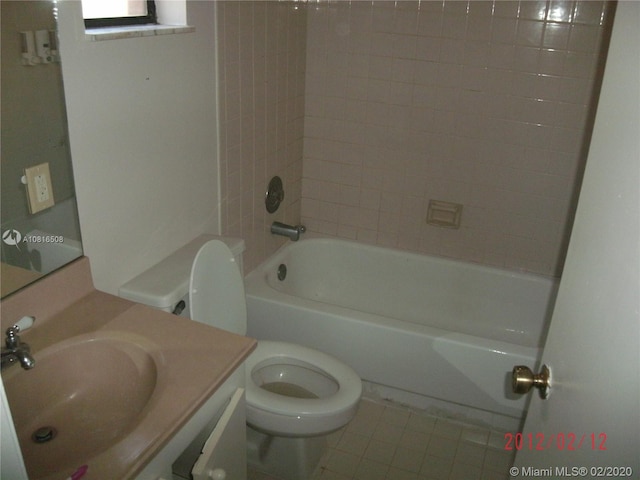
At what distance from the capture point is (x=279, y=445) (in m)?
2.03

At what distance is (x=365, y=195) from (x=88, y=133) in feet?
5.20

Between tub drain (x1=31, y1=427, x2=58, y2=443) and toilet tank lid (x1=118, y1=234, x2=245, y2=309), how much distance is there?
0.46 m

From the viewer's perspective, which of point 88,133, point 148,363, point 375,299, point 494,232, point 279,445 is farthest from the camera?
point 375,299

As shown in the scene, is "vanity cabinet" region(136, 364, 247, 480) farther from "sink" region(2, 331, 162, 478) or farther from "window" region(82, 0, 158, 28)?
"window" region(82, 0, 158, 28)

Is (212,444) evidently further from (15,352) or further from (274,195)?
(274,195)

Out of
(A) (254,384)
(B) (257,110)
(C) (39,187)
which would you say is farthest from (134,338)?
(B) (257,110)

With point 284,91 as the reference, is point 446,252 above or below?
below

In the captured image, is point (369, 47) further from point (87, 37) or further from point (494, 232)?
point (87, 37)

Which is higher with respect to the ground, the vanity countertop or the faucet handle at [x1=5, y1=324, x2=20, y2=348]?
the faucet handle at [x1=5, y1=324, x2=20, y2=348]

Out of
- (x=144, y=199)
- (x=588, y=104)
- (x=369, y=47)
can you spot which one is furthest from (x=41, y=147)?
(x=588, y=104)

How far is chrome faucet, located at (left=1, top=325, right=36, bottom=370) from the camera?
1.15 meters

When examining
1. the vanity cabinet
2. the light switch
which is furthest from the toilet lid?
the light switch

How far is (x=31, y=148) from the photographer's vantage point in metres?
1.32

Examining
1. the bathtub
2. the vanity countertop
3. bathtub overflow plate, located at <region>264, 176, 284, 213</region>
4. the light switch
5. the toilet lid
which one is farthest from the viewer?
bathtub overflow plate, located at <region>264, 176, 284, 213</region>
